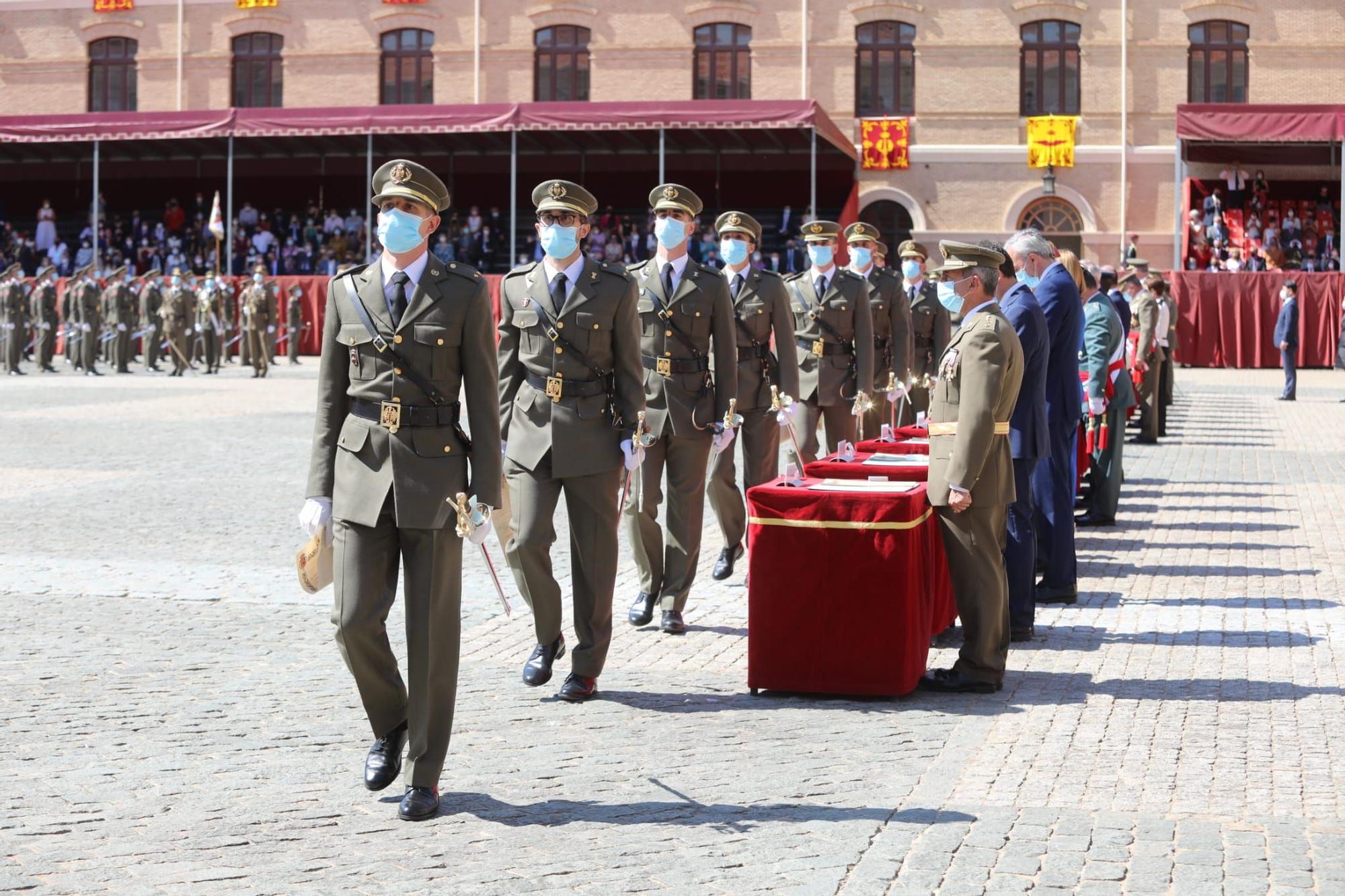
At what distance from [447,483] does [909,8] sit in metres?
36.9

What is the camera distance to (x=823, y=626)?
23.4 feet

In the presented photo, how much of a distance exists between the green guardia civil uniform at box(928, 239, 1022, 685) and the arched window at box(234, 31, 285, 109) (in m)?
39.0

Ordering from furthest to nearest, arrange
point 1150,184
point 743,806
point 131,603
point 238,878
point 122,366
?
1. point 1150,184
2. point 122,366
3. point 131,603
4. point 743,806
5. point 238,878

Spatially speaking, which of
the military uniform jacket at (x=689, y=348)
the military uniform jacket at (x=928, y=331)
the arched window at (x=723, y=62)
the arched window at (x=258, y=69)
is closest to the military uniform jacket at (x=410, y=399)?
the military uniform jacket at (x=689, y=348)

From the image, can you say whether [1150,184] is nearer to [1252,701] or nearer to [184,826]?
[1252,701]

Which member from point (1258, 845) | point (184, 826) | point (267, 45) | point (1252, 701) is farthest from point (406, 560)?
point (267, 45)

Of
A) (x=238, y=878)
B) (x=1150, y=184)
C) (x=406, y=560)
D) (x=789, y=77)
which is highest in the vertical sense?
(x=789, y=77)

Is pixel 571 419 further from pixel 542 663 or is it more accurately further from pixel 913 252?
pixel 913 252

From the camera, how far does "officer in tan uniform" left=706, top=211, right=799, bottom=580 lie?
32.2 feet

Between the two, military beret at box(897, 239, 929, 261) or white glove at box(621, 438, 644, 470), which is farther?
military beret at box(897, 239, 929, 261)

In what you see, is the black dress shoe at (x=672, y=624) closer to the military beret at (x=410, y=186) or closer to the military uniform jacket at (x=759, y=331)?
the military uniform jacket at (x=759, y=331)

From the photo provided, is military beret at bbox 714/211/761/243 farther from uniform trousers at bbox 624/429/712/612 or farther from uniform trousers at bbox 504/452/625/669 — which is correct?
uniform trousers at bbox 504/452/625/669

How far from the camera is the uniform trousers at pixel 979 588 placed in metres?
7.20

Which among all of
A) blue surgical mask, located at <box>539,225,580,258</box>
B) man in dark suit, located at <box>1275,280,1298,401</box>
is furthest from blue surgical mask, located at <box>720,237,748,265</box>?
man in dark suit, located at <box>1275,280,1298,401</box>
